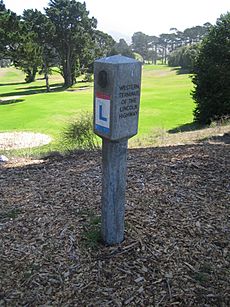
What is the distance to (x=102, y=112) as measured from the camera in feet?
9.98

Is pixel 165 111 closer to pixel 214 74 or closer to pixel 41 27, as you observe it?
pixel 214 74

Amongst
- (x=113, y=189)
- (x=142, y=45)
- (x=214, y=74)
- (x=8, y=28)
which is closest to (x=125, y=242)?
(x=113, y=189)

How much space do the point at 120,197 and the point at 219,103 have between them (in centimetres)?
1826

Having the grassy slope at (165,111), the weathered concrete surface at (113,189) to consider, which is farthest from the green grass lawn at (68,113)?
the weathered concrete surface at (113,189)

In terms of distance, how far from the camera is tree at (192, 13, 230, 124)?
20172 mm

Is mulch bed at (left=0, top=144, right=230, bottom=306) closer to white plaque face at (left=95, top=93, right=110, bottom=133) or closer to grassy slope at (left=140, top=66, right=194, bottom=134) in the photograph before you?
white plaque face at (left=95, top=93, right=110, bottom=133)

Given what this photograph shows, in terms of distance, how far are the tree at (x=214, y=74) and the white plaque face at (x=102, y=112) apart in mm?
17737

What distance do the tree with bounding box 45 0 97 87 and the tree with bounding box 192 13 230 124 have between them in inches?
1248

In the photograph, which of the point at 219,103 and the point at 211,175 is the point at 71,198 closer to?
the point at 211,175

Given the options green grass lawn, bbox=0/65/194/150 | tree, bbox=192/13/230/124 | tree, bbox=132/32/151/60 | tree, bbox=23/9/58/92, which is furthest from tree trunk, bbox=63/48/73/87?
tree, bbox=132/32/151/60

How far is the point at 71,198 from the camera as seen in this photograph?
173 inches

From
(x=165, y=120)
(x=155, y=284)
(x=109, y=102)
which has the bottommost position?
(x=165, y=120)

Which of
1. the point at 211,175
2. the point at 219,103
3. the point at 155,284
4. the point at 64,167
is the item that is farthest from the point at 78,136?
the point at 219,103

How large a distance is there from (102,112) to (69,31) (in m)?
52.3
